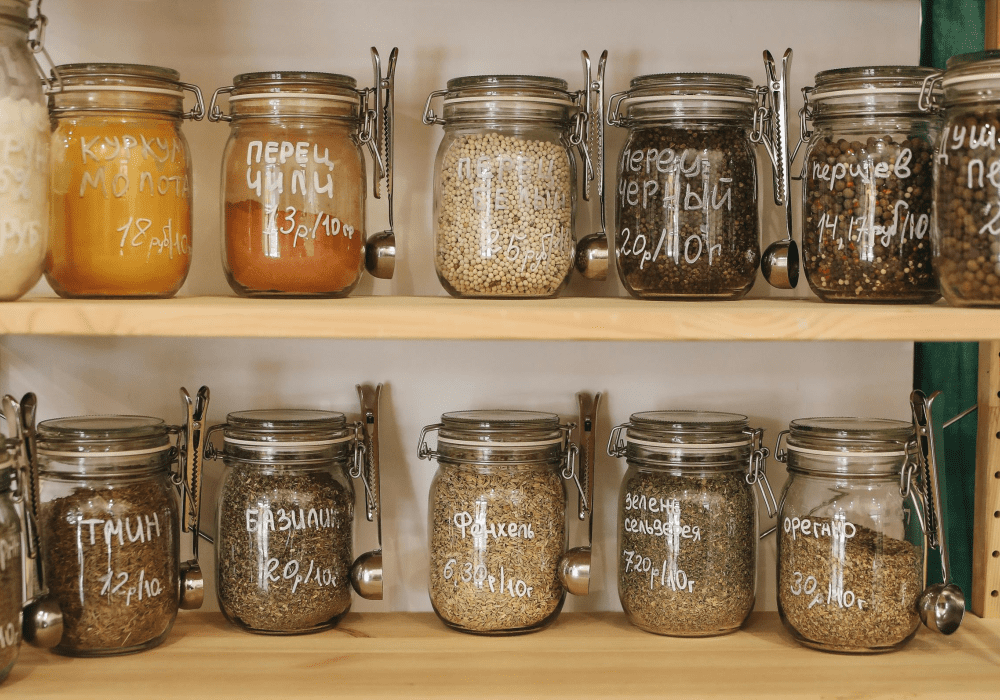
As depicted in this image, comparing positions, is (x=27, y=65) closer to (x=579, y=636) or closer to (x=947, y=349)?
(x=579, y=636)

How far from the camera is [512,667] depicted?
0.90 meters

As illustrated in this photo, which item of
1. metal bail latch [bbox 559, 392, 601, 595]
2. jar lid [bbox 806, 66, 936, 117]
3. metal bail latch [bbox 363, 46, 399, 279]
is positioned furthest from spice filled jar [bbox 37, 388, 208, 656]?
jar lid [bbox 806, 66, 936, 117]

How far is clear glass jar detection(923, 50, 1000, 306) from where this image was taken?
0.80 meters

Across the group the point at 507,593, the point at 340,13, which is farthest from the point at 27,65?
the point at 507,593

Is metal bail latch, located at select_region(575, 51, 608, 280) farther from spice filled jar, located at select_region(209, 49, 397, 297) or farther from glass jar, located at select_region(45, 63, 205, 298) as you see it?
glass jar, located at select_region(45, 63, 205, 298)

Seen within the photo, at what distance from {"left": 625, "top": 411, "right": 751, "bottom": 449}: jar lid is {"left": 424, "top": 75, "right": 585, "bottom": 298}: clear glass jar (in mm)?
169

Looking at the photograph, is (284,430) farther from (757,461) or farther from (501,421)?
(757,461)

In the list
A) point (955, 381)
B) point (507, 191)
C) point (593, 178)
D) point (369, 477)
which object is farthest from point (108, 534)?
point (955, 381)

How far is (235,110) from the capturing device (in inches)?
36.6

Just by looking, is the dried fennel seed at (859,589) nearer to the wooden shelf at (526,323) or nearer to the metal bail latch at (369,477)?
the wooden shelf at (526,323)

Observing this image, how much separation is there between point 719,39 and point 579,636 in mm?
666

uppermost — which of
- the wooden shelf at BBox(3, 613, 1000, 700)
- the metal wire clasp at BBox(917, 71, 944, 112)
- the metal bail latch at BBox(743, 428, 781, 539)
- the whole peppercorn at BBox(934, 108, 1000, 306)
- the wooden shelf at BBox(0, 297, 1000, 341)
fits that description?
the metal wire clasp at BBox(917, 71, 944, 112)

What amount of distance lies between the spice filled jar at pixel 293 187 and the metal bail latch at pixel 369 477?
17 cm

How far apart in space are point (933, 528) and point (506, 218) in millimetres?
522
